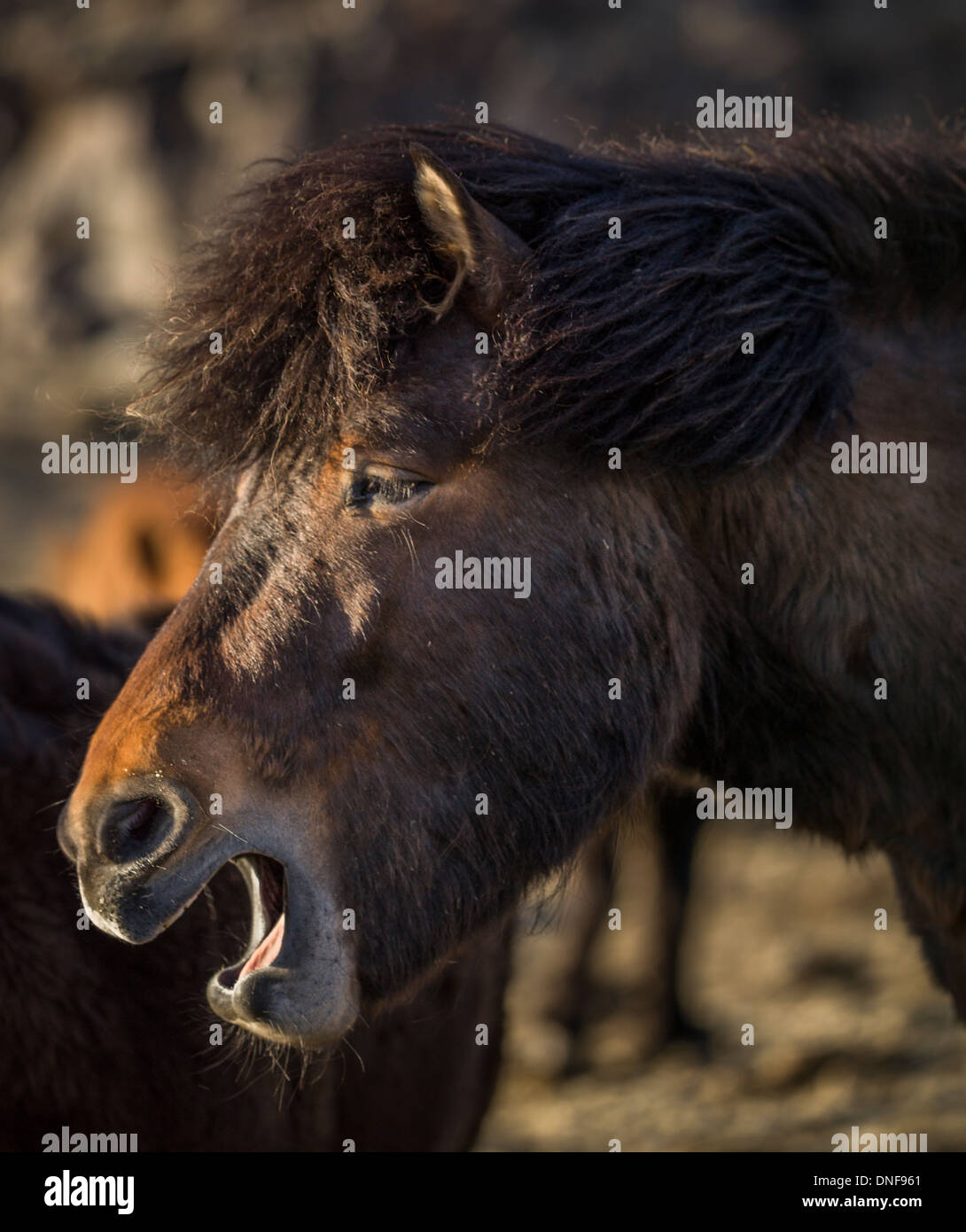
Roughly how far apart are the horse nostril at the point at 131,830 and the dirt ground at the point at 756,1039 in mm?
2609

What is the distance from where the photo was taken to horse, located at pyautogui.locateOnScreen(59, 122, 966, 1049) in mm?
1746

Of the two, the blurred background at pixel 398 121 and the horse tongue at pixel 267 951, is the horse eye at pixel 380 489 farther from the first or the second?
the blurred background at pixel 398 121

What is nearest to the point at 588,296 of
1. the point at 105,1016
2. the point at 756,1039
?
the point at 105,1016

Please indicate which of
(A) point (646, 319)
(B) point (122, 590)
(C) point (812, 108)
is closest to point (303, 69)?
(C) point (812, 108)

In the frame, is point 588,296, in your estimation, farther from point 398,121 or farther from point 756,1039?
point 398,121

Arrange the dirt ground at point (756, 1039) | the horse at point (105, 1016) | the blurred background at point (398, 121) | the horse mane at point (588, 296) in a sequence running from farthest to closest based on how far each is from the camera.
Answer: the blurred background at point (398, 121)
the dirt ground at point (756, 1039)
the horse at point (105, 1016)
the horse mane at point (588, 296)

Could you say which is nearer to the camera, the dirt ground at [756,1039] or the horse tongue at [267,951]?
the horse tongue at [267,951]

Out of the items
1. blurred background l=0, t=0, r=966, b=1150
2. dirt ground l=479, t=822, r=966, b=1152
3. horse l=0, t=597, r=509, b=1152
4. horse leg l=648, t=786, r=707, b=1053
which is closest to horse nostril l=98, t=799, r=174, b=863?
horse l=0, t=597, r=509, b=1152

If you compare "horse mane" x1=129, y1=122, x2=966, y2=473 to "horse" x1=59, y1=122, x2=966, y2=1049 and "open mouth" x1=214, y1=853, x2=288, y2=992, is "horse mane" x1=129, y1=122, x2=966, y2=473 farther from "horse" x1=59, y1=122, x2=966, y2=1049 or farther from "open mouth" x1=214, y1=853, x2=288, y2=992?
"open mouth" x1=214, y1=853, x2=288, y2=992

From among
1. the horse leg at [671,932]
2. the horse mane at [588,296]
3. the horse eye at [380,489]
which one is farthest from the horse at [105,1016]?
the horse leg at [671,932]

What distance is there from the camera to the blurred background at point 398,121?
602 centimetres

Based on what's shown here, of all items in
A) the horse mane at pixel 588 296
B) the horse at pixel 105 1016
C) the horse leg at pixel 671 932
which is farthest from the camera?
the horse leg at pixel 671 932

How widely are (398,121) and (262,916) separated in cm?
631
